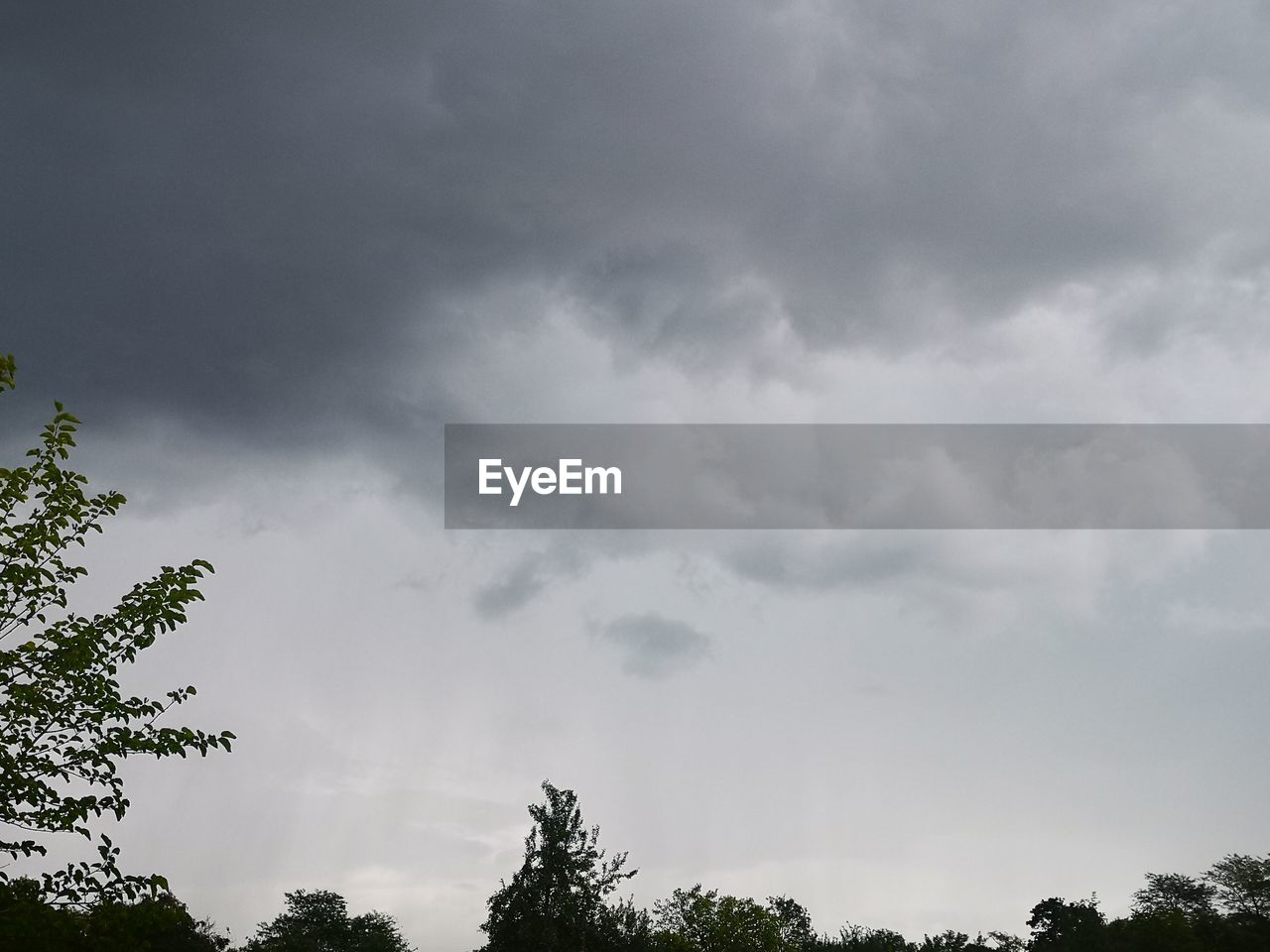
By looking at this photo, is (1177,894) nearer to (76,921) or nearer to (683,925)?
(683,925)

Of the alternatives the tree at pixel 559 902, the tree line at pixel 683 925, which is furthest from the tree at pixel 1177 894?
the tree at pixel 559 902

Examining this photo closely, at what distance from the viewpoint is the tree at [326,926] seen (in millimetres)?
123312

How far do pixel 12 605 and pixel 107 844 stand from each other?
3270mm

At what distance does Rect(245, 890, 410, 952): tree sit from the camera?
12331 cm

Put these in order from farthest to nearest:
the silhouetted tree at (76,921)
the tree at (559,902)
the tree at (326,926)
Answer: the tree at (326,926) → the tree at (559,902) → the silhouetted tree at (76,921)

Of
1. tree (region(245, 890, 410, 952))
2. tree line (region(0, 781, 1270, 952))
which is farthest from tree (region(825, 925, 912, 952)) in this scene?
tree (region(245, 890, 410, 952))

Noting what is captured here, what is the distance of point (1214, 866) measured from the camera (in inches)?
5054

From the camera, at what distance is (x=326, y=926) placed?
134125 mm

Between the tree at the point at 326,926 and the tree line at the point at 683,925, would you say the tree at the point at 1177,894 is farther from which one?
the tree at the point at 326,926

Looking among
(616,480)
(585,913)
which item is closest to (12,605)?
(616,480)

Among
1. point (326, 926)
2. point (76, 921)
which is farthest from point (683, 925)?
point (76, 921)

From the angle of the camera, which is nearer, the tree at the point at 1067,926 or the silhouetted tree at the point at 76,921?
the silhouetted tree at the point at 76,921

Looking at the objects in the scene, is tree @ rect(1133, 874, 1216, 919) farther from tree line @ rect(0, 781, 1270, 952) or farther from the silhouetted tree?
the silhouetted tree

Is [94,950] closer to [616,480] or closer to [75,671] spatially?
[75,671]
